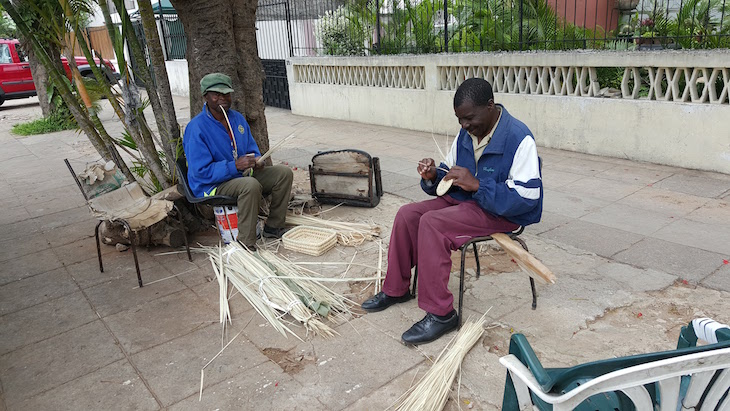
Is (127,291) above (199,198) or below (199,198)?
below

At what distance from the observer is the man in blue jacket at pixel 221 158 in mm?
4051

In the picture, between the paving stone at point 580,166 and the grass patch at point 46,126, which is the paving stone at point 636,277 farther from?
the grass patch at point 46,126

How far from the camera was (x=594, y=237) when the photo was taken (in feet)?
13.7

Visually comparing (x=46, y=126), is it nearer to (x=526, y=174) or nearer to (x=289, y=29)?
(x=289, y=29)

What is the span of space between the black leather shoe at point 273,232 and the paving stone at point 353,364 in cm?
162

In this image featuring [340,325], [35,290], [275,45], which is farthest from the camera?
[275,45]

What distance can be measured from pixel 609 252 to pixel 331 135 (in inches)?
219

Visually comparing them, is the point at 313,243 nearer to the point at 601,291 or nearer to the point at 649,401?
the point at 601,291

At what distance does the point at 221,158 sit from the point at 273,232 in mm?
793

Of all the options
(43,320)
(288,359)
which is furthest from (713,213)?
(43,320)

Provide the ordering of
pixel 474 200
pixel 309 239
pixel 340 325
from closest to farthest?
pixel 474 200, pixel 340 325, pixel 309 239

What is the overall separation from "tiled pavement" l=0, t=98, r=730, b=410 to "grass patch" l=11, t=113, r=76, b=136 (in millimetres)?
6921

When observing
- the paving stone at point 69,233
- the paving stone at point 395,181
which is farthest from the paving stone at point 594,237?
the paving stone at point 69,233

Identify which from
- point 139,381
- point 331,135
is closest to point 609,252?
point 139,381
